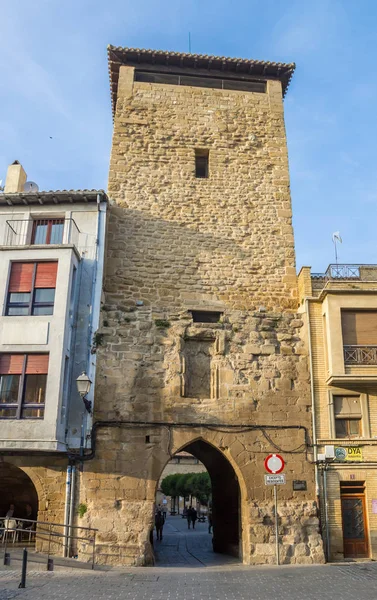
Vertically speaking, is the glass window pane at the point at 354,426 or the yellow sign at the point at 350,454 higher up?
the glass window pane at the point at 354,426

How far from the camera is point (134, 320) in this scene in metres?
13.5

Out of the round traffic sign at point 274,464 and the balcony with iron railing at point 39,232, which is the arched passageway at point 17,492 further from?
the round traffic sign at point 274,464

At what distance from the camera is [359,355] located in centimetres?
1320

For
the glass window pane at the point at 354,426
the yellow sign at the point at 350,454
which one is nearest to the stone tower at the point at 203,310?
the yellow sign at the point at 350,454

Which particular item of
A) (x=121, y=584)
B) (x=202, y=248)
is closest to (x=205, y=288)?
(x=202, y=248)

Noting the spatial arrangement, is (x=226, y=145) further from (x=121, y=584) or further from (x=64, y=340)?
(x=121, y=584)

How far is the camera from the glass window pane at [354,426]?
43.0 feet

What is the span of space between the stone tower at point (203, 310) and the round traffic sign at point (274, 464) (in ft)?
2.98

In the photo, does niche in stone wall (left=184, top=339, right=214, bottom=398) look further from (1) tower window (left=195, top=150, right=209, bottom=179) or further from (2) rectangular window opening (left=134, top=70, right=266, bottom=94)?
(2) rectangular window opening (left=134, top=70, right=266, bottom=94)

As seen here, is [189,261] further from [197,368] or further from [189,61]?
[189,61]

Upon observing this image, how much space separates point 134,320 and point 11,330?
299cm

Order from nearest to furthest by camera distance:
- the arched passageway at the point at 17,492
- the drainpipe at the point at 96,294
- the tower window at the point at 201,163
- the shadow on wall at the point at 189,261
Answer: the drainpipe at the point at 96,294
the shadow on wall at the point at 189,261
the arched passageway at the point at 17,492
the tower window at the point at 201,163

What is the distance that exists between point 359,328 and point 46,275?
792cm

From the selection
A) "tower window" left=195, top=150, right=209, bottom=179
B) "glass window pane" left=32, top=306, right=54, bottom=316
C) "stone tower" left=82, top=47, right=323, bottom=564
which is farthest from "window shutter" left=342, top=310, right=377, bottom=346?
"glass window pane" left=32, top=306, right=54, bottom=316
